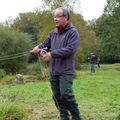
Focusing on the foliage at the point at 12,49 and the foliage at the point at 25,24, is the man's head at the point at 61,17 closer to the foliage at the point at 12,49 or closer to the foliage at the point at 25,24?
the foliage at the point at 12,49

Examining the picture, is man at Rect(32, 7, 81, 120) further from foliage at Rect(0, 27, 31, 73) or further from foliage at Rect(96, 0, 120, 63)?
foliage at Rect(96, 0, 120, 63)

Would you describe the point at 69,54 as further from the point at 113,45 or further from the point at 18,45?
the point at 113,45

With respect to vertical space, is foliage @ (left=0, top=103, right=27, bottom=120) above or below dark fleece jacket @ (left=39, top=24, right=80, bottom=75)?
below

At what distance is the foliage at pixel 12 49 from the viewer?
1266 inches

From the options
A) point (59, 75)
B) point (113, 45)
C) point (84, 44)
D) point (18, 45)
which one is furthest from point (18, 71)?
point (59, 75)

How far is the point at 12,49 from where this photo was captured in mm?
32875

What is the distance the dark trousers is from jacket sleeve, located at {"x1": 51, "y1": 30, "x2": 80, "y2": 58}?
336mm

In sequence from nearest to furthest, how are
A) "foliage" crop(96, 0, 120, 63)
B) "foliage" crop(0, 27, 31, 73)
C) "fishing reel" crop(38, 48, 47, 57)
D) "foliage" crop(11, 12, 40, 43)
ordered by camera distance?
"fishing reel" crop(38, 48, 47, 57), "foliage" crop(0, 27, 31, 73), "foliage" crop(96, 0, 120, 63), "foliage" crop(11, 12, 40, 43)

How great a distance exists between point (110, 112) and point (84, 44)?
34.9 meters

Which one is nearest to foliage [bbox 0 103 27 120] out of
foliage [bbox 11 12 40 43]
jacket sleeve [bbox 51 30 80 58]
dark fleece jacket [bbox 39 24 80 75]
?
dark fleece jacket [bbox 39 24 80 75]

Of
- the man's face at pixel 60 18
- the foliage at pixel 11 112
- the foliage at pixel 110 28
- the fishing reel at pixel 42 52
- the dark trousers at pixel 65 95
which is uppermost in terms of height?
the foliage at pixel 110 28

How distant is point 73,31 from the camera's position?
594cm

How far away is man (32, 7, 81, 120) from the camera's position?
581 cm

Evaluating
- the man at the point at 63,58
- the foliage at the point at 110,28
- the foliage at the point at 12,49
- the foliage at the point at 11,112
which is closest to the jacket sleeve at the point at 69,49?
the man at the point at 63,58
